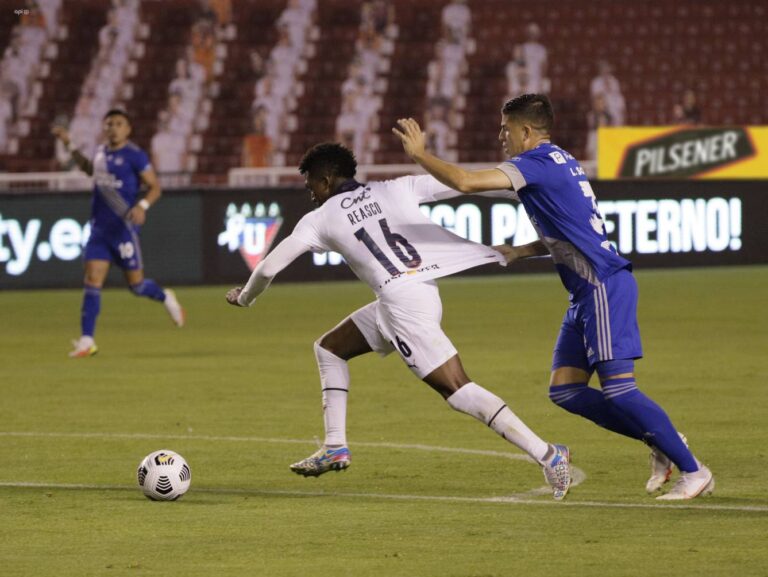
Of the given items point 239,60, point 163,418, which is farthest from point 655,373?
point 239,60

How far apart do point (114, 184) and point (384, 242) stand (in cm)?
755

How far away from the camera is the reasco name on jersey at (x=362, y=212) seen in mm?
7422

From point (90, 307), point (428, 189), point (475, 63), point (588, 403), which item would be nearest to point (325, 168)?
point (428, 189)

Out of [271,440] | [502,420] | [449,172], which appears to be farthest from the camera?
[271,440]

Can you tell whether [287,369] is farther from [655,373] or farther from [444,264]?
[444,264]

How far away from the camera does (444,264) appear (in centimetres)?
746

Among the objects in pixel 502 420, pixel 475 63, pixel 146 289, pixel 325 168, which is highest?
pixel 475 63

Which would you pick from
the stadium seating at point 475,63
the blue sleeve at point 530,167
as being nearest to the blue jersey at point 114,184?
the blue sleeve at point 530,167

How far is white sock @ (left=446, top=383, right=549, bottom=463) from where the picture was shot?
7.08 meters

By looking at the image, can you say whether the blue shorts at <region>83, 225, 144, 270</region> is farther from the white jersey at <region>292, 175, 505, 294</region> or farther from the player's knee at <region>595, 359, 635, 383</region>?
the player's knee at <region>595, 359, 635, 383</region>

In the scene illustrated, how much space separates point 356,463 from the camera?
8.53 metres

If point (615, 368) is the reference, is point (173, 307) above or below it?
above

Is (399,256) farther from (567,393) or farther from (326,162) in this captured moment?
(567,393)

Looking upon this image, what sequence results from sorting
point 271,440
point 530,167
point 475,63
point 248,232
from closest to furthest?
point 530,167 < point 271,440 < point 248,232 < point 475,63
